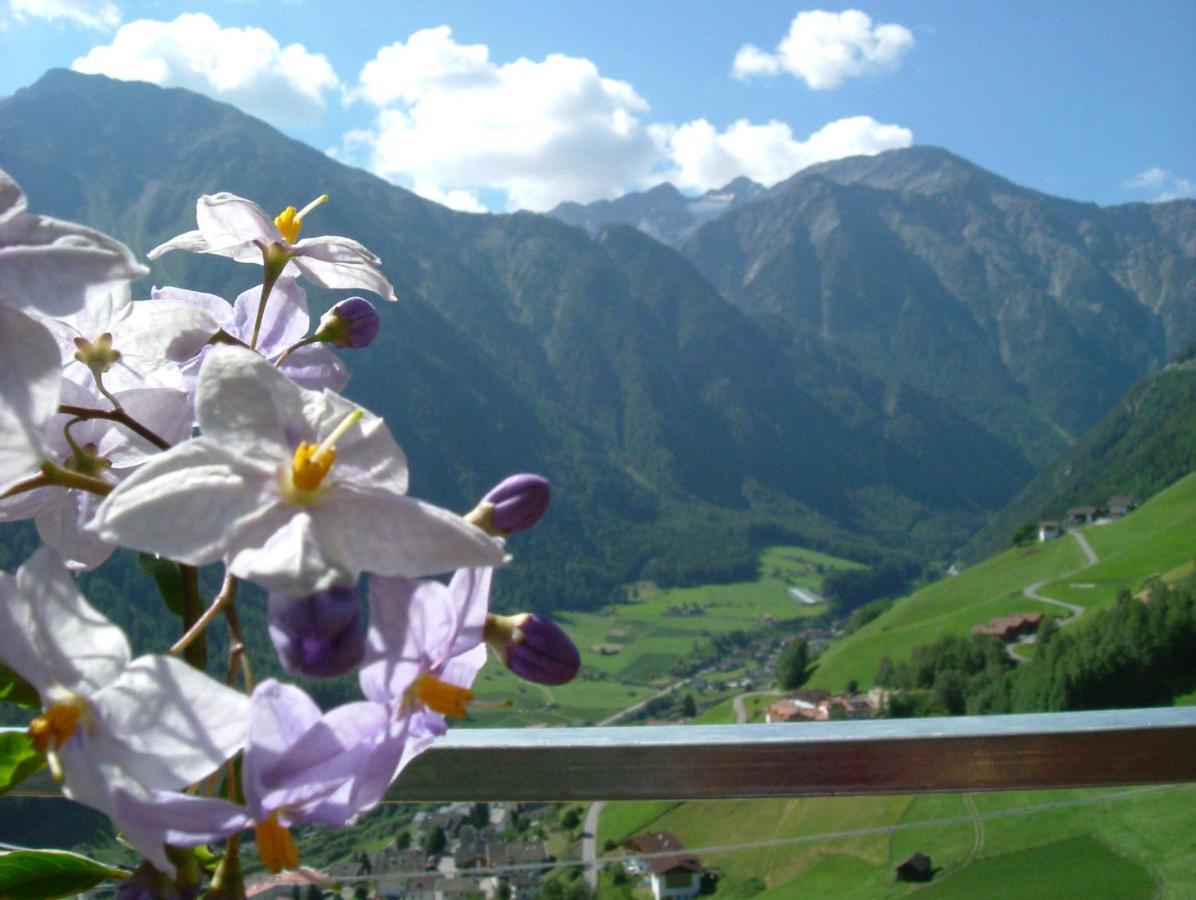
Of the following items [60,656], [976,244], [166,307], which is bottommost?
[60,656]

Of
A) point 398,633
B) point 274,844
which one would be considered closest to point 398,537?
point 398,633

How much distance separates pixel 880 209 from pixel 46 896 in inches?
7122

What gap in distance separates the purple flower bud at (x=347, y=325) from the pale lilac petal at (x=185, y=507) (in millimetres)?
302

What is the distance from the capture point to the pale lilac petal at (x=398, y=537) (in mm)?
408

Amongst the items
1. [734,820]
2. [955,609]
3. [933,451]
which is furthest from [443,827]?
[933,451]

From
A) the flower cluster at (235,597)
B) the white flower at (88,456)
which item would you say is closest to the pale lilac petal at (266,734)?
the flower cluster at (235,597)

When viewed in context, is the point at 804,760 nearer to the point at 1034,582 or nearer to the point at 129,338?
the point at 129,338

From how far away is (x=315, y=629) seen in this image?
40cm

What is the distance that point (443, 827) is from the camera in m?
1.53

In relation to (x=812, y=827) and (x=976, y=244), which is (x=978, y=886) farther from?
(x=976, y=244)

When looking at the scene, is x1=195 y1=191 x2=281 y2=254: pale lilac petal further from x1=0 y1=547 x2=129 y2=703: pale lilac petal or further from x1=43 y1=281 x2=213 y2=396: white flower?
x1=0 y1=547 x2=129 y2=703: pale lilac petal

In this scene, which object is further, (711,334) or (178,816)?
(711,334)

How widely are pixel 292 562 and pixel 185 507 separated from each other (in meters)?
0.06

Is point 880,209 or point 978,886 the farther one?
point 880,209
